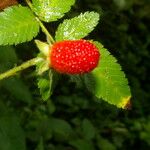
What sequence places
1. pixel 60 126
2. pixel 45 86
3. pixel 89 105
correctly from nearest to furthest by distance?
1. pixel 45 86
2. pixel 60 126
3. pixel 89 105

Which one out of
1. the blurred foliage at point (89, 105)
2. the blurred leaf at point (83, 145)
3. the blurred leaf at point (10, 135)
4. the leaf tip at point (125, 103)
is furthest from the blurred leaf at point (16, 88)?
the leaf tip at point (125, 103)

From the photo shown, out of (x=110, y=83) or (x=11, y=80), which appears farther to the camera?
(x=11, y=80)

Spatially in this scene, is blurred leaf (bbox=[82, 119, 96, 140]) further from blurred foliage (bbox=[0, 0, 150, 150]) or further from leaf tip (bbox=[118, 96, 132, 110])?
leaf tip (bbox=[118, 96, 132, 110])

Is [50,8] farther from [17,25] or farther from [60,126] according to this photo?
[60,126]

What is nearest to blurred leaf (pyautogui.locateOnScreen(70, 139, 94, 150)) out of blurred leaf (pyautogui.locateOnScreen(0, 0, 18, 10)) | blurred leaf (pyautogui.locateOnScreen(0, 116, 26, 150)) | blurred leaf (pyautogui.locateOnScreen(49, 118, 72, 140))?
blurred leaf (pyautogui.locateOnScreen(49, 118, 72, 140))

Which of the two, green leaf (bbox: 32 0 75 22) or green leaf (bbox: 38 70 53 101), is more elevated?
green leaf (bbox: 32 0 75 22)

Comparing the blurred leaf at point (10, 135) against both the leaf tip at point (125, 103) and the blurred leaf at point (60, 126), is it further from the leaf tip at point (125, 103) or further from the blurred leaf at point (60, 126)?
the blurred leaf at point (60, 126)

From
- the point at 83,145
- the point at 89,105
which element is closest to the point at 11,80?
the point at 83,145
